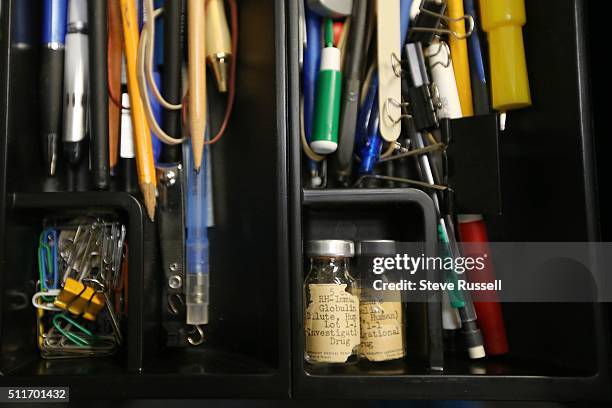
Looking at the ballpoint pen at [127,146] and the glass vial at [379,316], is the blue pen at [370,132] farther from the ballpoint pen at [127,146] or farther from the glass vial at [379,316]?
the ballpoint pen at [127,146]

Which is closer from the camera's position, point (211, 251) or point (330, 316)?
point (330, 316)

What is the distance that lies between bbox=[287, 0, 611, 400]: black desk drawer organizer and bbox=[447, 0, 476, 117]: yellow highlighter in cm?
6

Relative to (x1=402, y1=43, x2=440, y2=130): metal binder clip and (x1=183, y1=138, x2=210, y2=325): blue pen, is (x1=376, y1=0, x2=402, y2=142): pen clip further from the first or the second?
(x1=183, y1=138, x2=210, y2=325): blue pen

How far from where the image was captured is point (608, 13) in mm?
619

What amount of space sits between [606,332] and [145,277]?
1.72 feet

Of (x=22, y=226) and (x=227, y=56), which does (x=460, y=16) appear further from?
(x=22, y=226)

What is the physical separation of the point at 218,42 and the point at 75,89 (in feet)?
0.63

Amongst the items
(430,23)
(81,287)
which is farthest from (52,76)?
(430,23)

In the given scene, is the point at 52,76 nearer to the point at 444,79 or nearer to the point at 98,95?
the point at 98,95

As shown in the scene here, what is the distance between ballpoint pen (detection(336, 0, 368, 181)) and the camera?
646 millimetres

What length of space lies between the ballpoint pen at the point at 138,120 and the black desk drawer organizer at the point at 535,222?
0.18 meters

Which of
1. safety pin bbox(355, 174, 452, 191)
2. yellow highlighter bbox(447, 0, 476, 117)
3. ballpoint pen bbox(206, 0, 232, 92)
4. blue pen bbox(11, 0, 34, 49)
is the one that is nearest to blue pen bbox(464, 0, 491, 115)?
yellow highlighter bbox(447, 0, 476, 117)

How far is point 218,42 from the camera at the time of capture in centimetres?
69

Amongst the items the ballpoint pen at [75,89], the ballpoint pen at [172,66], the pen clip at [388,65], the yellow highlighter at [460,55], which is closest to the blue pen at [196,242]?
the ballpoint pen at [172,66]
